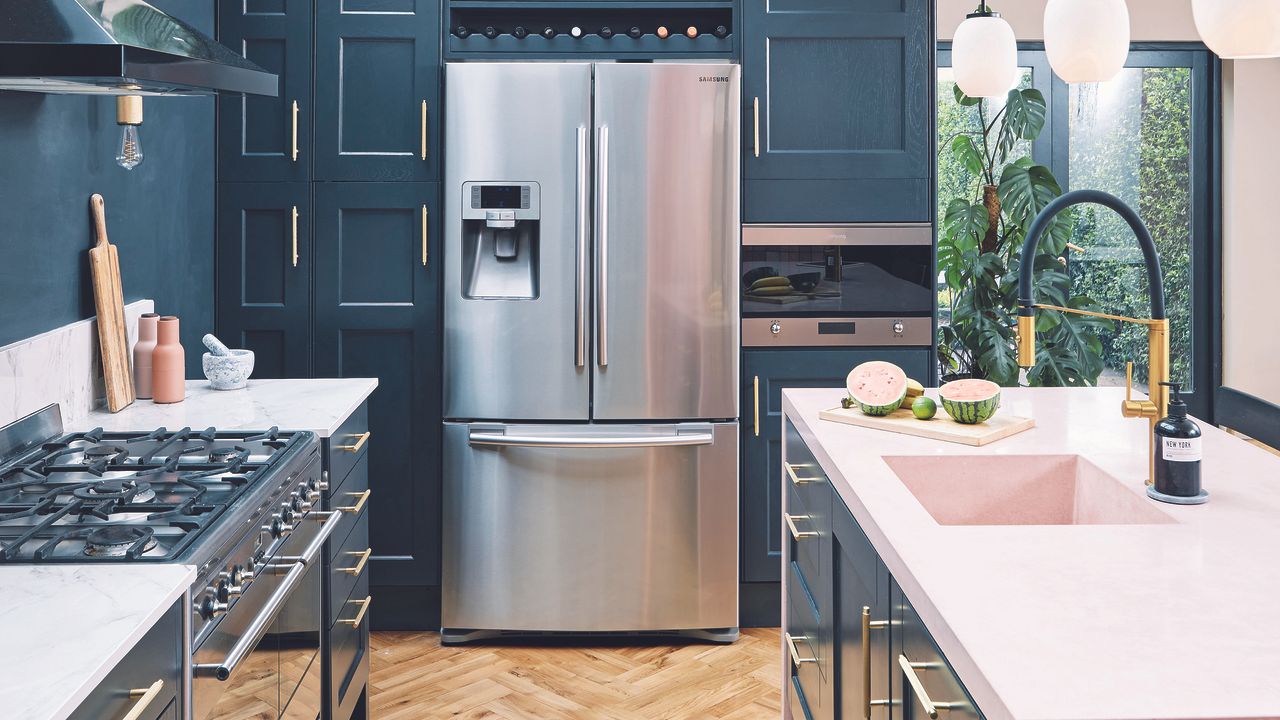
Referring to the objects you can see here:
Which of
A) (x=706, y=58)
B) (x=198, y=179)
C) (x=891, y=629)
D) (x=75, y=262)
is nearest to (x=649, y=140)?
(x=706, y=58)

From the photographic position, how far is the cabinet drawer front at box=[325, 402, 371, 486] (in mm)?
2391

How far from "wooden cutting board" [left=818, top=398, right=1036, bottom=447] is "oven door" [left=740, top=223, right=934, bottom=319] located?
3.90ft

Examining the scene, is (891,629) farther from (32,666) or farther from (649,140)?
(649,140)

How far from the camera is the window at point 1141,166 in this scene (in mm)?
4359

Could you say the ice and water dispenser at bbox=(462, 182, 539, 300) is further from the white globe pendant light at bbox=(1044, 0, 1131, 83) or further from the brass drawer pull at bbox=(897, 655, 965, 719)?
the brass drawer pull at bbox=(897, 655, 965, 719)

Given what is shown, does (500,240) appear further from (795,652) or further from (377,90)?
(795,652)

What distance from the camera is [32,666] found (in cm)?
108

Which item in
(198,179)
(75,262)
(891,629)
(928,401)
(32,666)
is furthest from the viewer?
(198,179)

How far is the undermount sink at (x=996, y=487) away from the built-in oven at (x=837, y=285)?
1571 mm

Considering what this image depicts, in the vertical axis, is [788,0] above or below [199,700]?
above

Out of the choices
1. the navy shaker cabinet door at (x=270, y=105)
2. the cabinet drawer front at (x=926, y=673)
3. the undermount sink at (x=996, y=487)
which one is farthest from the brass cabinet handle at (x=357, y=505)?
the cabinet drawer front at (x=926, y=673)

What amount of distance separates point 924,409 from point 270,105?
92.6 inches

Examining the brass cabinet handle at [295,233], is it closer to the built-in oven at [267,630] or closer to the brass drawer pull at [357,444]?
the brass drawer pull at [357,444]

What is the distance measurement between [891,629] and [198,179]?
8.81 feet
